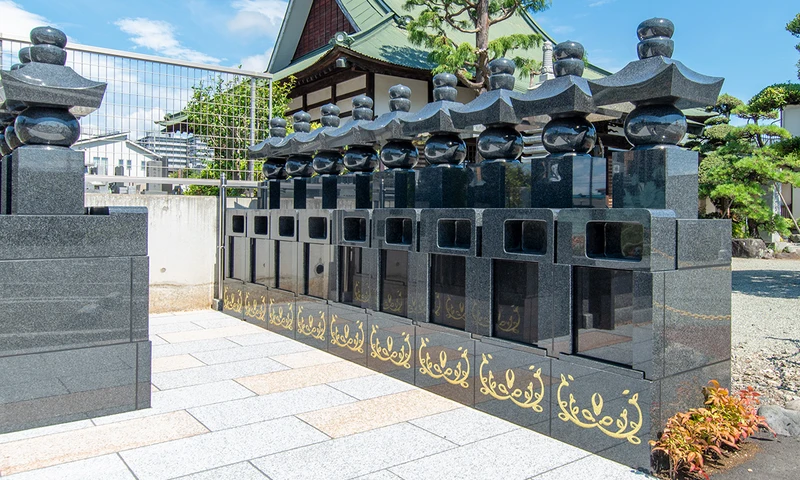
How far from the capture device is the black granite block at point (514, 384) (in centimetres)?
416

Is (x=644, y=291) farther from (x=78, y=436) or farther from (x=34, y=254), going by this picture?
(x=34, y=254)

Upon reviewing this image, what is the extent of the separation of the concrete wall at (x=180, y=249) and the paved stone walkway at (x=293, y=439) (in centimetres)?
343

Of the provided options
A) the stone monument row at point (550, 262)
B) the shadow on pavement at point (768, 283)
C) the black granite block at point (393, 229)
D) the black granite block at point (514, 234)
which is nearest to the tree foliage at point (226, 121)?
the stone monument row at point (550, 262)

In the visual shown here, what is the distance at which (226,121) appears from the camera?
9.89 metres

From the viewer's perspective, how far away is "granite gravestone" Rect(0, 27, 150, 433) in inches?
166

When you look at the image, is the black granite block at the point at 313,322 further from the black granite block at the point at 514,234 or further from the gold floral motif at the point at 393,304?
the black granite block at the point at 514,234

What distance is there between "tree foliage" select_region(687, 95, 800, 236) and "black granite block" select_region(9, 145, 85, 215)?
1731cm

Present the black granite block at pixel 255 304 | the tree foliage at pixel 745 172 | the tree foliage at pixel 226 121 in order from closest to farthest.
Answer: the black granite block at pixel 255 304 < the tree foliage at pixel 226 121 < the tree foliage at pixel 745 172

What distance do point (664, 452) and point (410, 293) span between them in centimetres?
242

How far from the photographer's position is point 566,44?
4477 mm

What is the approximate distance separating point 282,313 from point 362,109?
2.56 m

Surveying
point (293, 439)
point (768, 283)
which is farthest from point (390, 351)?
point (768, 283)

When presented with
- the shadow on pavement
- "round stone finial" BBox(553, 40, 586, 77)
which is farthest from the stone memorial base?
the shadow on pavement

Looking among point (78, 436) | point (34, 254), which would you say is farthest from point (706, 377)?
point (34, 254)
